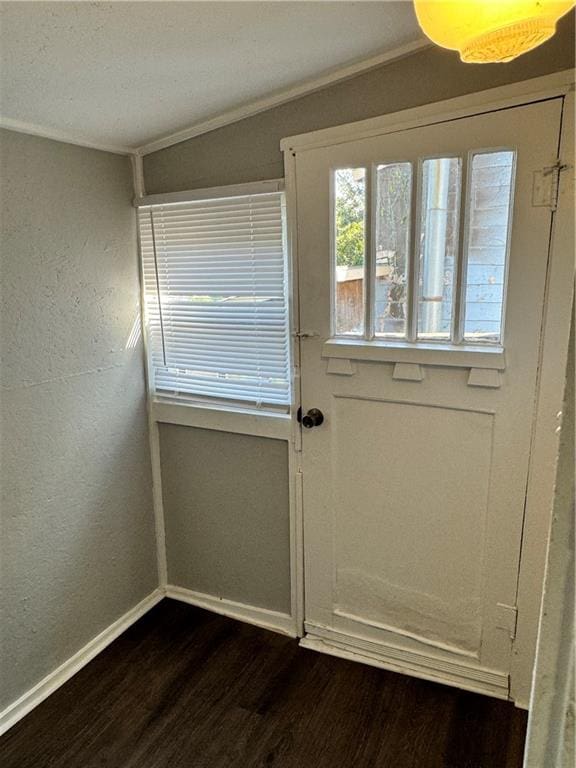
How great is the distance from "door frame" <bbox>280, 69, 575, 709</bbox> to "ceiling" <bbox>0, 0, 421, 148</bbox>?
20 cm

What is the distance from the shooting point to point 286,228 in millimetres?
1828

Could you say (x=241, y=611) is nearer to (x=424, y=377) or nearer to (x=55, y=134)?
(x=424, y=377)

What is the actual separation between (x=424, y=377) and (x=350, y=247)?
1.67 ft

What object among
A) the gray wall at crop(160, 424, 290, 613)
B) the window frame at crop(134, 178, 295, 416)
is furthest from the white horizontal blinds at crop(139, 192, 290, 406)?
the gray wall at crop(160, 424, 290, 613)

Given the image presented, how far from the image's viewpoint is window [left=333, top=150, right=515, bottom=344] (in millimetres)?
1529

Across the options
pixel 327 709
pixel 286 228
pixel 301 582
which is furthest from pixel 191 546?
pixel 286 228

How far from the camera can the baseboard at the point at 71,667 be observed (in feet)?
5.82

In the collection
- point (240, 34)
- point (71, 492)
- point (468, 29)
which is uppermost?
point (240, 34)

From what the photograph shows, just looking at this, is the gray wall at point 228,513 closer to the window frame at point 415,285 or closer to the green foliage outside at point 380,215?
the window frame at point 415,285

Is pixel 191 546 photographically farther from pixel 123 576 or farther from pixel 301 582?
pixel 301 582

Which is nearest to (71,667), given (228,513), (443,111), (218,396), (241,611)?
(241,611)

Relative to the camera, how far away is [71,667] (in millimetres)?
1974

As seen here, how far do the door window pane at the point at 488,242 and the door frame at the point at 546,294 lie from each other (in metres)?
0.13

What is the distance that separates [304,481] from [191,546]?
71 cm
